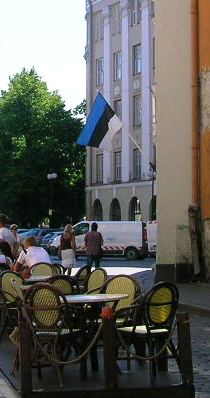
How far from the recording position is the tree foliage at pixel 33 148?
6334 cm

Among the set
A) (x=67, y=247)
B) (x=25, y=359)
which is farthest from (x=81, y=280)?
(x=67, y=247)

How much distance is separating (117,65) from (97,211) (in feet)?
36.7

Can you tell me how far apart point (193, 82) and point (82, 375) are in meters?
13.6

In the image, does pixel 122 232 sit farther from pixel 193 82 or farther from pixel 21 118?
pixel 21 118

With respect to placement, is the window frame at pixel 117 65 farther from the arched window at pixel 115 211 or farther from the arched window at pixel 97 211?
the arched window at pixel 97 211

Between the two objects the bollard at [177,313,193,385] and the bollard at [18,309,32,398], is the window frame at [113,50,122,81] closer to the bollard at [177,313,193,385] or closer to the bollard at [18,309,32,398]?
the bollard at [177,313,193,385]

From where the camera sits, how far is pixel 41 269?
12.8 meters

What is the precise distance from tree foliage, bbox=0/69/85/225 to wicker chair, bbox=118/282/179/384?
5463 centimetres

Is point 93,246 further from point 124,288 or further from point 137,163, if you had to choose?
point 137,163

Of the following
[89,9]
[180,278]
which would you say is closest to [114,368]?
[180,278]

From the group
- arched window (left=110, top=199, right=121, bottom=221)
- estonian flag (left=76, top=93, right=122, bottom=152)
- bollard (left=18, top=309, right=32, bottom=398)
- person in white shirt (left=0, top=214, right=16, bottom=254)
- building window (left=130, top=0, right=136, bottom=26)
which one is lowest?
bollard (left=18, top=309, right=32, bottom=398)

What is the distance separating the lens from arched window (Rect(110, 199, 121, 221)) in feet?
192

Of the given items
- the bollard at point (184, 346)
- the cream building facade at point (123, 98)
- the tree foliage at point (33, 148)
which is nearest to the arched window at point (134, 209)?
the cream building facade at point (123, 98)

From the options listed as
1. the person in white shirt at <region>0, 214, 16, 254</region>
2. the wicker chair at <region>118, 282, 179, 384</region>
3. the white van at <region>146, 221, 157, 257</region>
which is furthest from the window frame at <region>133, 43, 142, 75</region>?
the wicker chair at <region>118, 282, 179, 384</region>
